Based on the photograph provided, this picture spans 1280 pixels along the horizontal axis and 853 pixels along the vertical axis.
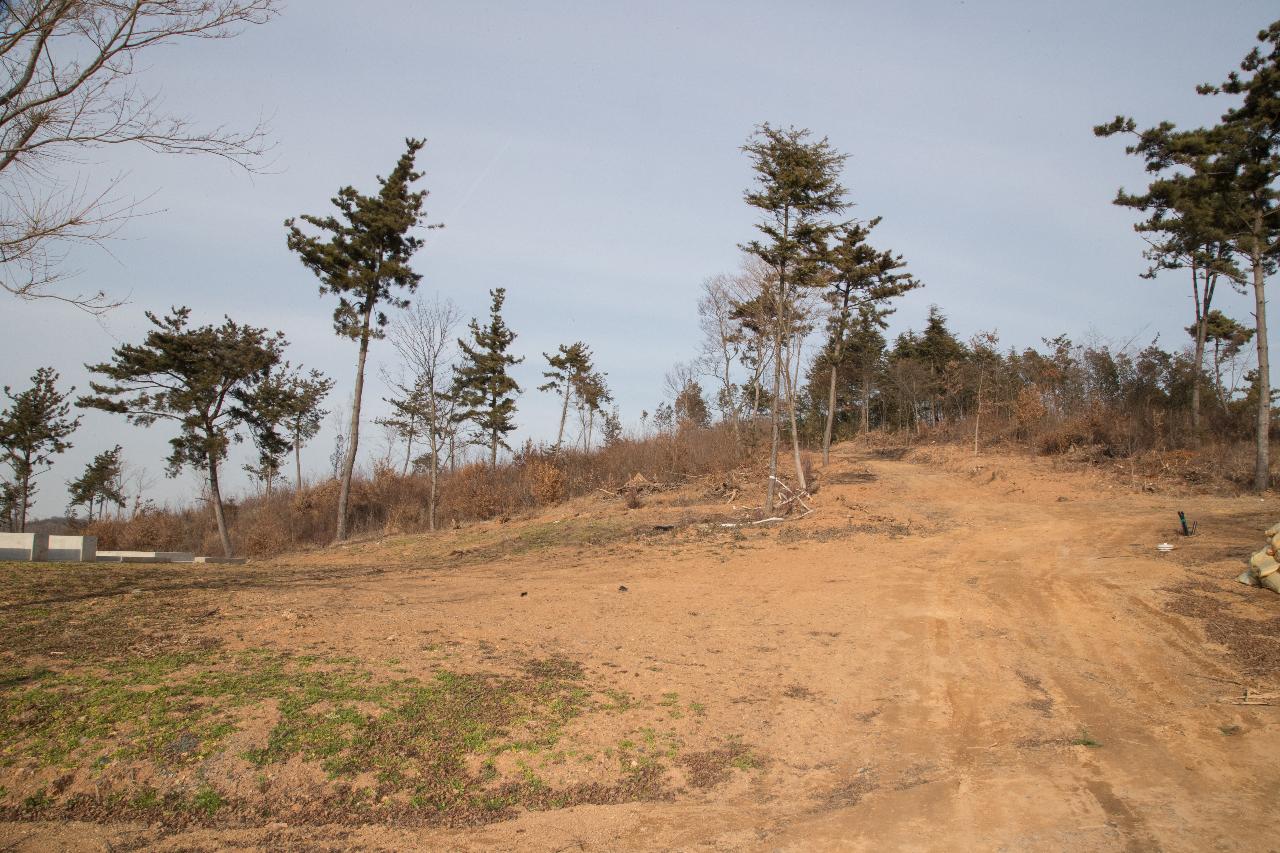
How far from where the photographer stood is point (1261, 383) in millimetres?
17359

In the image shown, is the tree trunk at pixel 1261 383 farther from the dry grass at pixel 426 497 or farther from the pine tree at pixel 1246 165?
the dry grass at pixel 426 497

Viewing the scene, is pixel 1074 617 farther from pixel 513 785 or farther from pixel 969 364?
pixel 969 364

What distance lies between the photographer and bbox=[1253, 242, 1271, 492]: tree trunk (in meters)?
16.9

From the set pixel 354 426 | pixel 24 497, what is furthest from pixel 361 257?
pixel 24 497

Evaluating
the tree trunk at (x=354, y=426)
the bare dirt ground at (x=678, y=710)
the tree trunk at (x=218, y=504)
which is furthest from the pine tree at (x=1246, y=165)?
the tree trunk at (x=218, y=504)

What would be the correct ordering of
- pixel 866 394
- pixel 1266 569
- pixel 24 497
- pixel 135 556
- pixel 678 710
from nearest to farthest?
pixel 678 710
pixel 1266 569
pixel 135 556
pixel 24 497
pixel 866 394

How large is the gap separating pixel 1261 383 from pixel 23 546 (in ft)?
88.9

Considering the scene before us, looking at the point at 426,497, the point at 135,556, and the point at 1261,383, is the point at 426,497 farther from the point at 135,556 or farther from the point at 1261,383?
the point at 1261,383

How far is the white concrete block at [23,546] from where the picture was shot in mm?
12914

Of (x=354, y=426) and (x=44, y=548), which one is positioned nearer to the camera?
(x=44, y=548)

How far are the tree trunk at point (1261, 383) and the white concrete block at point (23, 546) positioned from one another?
25925mm

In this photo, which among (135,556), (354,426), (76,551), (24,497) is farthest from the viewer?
(24,497)

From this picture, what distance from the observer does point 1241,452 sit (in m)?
19.7

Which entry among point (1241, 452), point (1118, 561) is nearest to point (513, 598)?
point (1118, 561)
